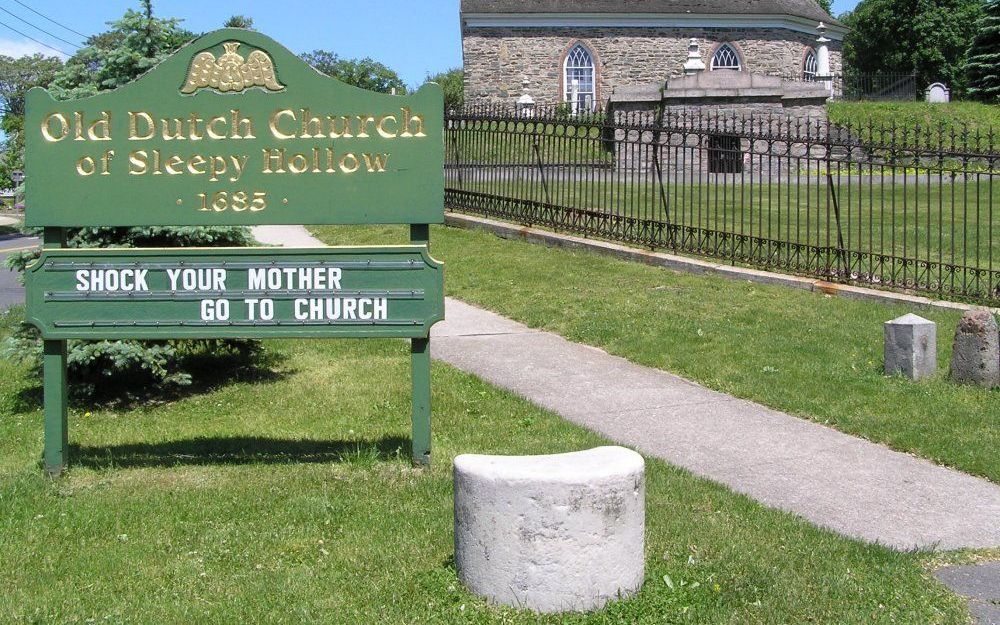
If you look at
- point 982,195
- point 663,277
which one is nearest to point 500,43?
point 982,195

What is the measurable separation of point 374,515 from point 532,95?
117 feet

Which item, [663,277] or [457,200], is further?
[457,200]

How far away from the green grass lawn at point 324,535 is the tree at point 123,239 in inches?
15.1

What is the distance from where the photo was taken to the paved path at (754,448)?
542 cm

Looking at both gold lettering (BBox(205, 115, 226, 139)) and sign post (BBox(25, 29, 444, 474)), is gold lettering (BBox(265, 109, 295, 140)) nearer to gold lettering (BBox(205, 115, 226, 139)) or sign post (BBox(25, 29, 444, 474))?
sign post (BBox(25, 29, 444, 474))

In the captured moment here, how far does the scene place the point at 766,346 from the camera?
937cm

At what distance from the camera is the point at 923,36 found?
199 feet

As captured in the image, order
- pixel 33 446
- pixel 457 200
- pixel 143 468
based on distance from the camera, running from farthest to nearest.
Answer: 1. pixel 457 200
2. pixel 33 446
3. pixel 143 468

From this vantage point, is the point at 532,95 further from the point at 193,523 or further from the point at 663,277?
the point at 193,523

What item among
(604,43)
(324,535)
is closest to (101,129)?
(324,535)

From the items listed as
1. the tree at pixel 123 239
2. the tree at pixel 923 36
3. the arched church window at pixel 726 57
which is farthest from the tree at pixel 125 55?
the tree at pixel 923 36

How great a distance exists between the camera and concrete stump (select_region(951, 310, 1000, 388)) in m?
7.92

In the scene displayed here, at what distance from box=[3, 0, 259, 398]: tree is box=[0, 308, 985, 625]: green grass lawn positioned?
1.26 ft

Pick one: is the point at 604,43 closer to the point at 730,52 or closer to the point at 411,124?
the point at 730,52
